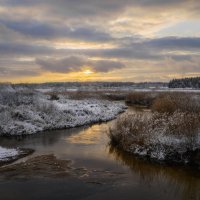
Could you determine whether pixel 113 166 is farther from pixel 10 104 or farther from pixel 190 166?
pixel 10 104

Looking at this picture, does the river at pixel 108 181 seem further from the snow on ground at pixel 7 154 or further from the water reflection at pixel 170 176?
the snow on ground at pixel 7 154

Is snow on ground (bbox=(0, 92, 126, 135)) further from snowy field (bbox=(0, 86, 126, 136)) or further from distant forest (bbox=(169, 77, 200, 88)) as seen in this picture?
distant forest (bbox=(169, 77, 200, 88))

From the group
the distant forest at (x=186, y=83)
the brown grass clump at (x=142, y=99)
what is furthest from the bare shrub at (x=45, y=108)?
the distant forest at (x=186, y=83)

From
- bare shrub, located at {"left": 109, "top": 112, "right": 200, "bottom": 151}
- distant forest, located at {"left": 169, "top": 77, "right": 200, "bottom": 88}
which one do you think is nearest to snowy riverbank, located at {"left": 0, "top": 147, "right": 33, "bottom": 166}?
bare shrub, located at {"left": 109, "top": 112, "right": 200, "bottom": 151}

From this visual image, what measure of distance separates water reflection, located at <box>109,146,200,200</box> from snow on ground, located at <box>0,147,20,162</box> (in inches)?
212

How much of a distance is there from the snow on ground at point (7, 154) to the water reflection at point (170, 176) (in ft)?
17.7

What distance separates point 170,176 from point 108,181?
278cm

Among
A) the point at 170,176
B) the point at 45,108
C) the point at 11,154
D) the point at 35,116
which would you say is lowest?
the point at 170,176

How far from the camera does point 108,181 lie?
45.2 feet

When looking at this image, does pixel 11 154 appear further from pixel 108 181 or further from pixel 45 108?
pixel 45 108

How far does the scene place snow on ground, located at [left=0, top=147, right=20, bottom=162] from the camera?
1713 cm

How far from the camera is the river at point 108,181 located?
12258 millimetres

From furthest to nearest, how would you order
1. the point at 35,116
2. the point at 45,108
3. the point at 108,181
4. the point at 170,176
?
the point at 45,108 → the point at 35,116 → the point at 170,176 → the point at 108,181

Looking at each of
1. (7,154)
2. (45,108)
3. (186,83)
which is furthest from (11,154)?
(186,83)
